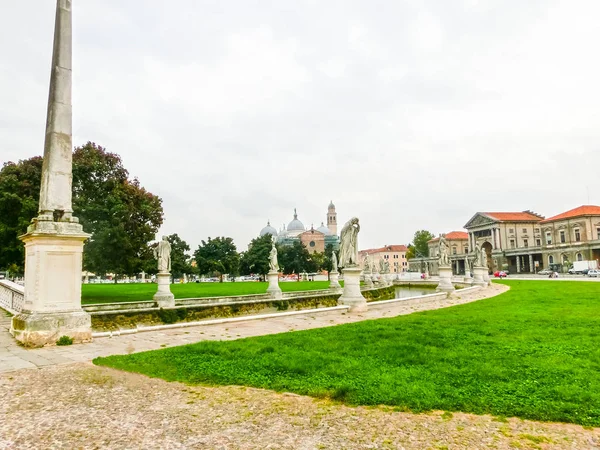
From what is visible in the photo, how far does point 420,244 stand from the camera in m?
115

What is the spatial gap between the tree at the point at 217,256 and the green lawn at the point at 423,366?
168ft

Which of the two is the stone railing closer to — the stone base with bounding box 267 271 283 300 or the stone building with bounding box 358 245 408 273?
the stone base with bounding box 267 271 283 300

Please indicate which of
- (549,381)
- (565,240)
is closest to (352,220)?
(549,381)

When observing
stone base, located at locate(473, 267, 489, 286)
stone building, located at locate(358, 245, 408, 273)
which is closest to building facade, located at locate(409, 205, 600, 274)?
stone building, located at locate(358, 245, 408, 273)

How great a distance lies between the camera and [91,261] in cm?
1831

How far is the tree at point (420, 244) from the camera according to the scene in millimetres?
112500

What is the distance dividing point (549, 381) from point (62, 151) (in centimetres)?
953

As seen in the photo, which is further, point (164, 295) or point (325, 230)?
point (325, 230)

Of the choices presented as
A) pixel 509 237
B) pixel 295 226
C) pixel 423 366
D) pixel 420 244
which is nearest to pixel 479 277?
pixel 423 366

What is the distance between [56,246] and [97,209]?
10.4 m

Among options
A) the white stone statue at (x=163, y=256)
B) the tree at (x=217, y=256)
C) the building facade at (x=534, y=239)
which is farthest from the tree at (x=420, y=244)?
the white stone statue at (x=163, y=256)

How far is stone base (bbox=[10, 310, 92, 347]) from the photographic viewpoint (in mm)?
7457

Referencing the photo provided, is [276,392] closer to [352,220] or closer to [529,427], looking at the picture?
[529,427]

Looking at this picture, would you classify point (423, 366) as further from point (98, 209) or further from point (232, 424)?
point (98, 209)
